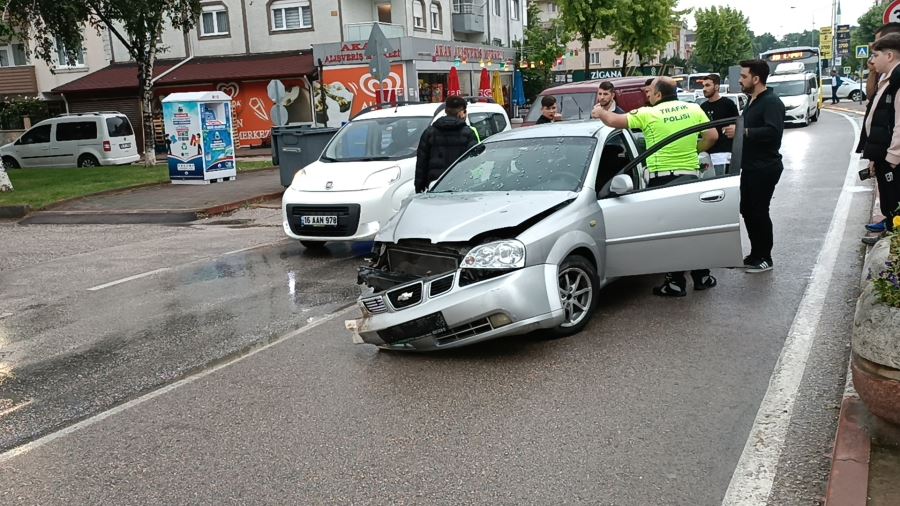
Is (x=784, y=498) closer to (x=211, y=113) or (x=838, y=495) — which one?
(x=838, y=495)

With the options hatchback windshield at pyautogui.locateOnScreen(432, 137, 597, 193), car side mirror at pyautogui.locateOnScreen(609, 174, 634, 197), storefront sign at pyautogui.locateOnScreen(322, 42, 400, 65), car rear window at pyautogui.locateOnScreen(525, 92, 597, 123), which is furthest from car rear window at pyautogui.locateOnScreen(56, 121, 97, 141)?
car side mirror at pyautogui.locateOnScreen(609, 174, 634, 197)

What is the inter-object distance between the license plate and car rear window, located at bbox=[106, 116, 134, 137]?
18.1 metres

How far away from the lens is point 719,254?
648cm

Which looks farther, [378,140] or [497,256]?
[378,140]

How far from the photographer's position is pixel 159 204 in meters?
15.7

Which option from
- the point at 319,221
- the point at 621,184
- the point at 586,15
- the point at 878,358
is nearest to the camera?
the point at 878,358

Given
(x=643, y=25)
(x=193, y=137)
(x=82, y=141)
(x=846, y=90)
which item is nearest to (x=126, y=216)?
(x=193, y=137)

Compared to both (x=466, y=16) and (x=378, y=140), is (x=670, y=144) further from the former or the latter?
(x=466, y=16)

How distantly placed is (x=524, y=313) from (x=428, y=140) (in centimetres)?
387

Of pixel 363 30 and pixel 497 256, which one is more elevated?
pixel 363 30

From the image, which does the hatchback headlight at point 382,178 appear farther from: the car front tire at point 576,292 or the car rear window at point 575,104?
the car rear window at point 575,104

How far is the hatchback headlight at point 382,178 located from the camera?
9992mm

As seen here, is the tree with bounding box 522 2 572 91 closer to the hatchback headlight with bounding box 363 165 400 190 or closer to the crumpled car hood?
the hatchback headlight with bounding box 363 165 400 190

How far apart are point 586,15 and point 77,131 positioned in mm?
23637
